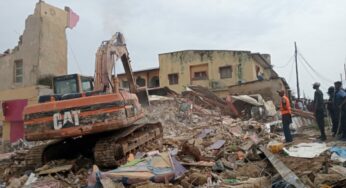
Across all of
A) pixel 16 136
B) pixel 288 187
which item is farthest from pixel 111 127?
pixel 16 136

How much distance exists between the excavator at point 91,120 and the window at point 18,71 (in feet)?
36.4

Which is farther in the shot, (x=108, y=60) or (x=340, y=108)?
(x=340, y=108)

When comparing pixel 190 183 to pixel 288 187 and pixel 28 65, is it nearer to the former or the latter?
pixel 288 187

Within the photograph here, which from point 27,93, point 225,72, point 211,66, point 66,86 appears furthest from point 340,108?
point 211,66

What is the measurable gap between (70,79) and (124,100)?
237cm

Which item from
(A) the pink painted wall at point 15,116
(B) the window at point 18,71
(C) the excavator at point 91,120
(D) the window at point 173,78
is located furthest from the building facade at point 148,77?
(C) the excavator at point 91,120

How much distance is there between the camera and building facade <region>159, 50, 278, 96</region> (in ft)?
95.2

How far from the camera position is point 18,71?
19.5 meters

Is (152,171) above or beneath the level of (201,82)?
beneath

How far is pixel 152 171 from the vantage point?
20.3ft

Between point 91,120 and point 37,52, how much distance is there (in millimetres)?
12826

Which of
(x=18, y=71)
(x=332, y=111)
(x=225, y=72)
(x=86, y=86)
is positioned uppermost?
(x=225, y=72)

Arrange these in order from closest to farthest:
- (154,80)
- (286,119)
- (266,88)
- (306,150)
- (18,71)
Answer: (306,150) → (286,119) → (18,71) → (266,88) → (154,80)

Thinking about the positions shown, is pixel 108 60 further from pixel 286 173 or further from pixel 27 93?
pixel 27 93
